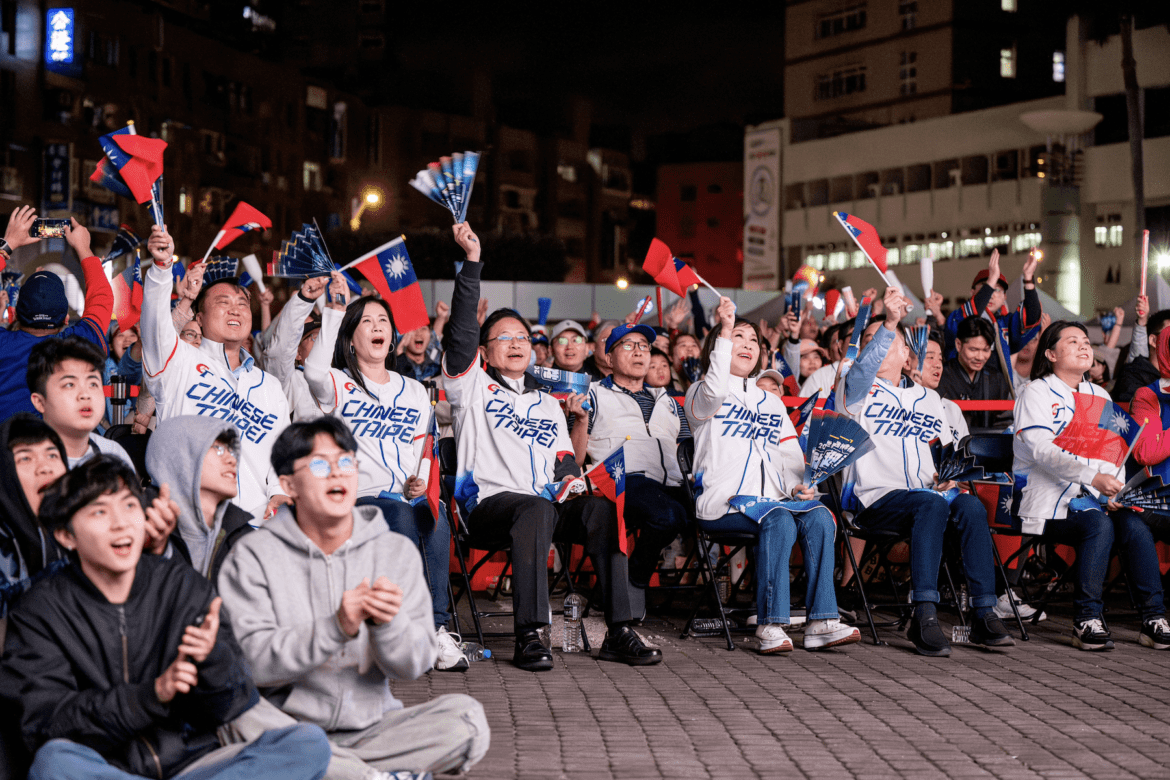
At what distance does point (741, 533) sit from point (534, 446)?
50.3 inches

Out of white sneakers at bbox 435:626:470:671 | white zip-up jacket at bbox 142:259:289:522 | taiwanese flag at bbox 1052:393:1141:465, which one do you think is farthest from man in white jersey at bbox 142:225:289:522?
taiwanese flag at bbox 1052:393:1141:465

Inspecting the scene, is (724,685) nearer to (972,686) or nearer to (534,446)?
(972,686)

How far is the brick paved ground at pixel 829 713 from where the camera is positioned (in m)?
4.87

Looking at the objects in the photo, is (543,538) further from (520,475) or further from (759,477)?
(759,477)

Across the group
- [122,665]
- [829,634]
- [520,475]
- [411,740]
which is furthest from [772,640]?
[122,665]

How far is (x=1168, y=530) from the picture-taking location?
25.7 ft

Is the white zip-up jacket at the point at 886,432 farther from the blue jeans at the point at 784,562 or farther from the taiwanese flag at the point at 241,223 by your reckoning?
the taiwanese flag at the point at 241,223

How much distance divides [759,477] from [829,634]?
3.14ft

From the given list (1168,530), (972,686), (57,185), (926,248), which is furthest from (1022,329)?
(926,248)

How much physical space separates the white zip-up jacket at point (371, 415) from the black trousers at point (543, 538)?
19.2 inches

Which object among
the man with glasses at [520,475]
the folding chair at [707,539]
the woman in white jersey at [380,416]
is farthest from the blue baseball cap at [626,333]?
the woman in white jersey at [380,416]

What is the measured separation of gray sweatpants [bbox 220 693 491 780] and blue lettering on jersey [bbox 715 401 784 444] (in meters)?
3.76

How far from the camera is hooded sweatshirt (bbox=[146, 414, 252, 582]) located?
4.43 meters

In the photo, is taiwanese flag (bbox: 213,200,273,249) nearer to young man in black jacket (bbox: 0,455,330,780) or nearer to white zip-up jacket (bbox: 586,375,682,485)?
white zip-up jacket (bbox: 586,375,682,485)
